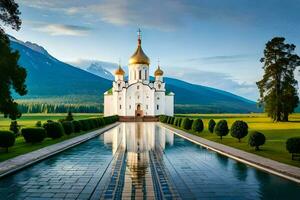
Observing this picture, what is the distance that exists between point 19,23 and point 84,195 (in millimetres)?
11332

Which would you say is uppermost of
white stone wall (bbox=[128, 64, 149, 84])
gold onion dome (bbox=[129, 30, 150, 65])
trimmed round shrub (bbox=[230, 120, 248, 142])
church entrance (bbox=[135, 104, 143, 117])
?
gold onion dome (bbox=[129, 30, 150, 65])

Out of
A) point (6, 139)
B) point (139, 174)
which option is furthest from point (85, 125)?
point (139, 174)

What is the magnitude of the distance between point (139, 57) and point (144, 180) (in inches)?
2621

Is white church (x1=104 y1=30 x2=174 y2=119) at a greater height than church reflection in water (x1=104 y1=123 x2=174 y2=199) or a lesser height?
greater

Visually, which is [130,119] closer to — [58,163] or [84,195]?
[58,163]

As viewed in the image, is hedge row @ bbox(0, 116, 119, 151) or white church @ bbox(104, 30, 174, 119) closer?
hedge row @ bbox(0, 116, 119, 151)

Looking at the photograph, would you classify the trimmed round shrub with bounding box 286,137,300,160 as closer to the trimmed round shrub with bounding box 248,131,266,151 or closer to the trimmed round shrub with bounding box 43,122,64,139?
the trimmed round shrub with bounding box 248,131,266,151

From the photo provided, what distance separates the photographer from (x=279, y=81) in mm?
57844

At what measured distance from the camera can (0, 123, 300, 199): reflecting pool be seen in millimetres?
9156

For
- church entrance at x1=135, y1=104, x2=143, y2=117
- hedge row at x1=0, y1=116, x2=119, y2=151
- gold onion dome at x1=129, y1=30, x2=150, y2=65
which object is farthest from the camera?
gold onion dome at x1=129, y1=30, x2=150, y2=65

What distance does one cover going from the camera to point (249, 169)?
511 inches

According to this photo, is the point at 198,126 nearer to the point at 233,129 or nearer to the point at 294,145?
the point at 233,129

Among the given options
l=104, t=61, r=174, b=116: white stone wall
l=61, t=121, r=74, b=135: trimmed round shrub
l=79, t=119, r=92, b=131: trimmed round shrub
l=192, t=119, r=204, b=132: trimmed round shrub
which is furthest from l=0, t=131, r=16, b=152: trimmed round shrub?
l=104, t=61, r=174, b=116: white stone wall

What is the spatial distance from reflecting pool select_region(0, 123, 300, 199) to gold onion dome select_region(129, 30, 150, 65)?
61.1m
